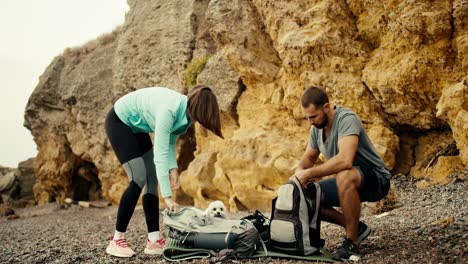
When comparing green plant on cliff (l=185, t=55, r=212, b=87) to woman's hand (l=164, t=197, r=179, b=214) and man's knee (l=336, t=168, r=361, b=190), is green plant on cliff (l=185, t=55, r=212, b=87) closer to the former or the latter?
woman's hand (l=164, t=197, r=179, b=214)

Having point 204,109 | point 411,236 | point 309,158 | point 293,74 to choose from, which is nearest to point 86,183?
point 293,74

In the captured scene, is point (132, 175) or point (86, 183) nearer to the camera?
point (132, 175)

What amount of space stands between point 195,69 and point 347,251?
34.4 feet

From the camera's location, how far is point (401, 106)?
325 inches

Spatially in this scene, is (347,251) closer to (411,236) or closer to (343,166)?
(343,166)

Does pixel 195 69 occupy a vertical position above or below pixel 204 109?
above

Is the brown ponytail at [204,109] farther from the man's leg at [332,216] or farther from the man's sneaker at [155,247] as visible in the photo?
the man's sneaker at [155,247]

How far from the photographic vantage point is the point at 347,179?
373 cm

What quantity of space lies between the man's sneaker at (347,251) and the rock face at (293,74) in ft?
13.5

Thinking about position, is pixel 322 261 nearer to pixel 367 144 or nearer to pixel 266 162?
pixel 367 144

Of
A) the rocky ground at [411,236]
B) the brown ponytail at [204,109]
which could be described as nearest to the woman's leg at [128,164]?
the rocky ground at [411,236]

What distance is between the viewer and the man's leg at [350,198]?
3.74 m

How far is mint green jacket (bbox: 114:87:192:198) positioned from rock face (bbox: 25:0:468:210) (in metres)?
4.77

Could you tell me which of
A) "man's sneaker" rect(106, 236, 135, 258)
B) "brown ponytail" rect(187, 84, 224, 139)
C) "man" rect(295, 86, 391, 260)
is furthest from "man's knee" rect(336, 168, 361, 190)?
"man's sneaker" rect(106, 236, 135, 258)
